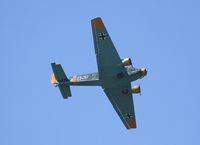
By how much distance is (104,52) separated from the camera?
6719cm

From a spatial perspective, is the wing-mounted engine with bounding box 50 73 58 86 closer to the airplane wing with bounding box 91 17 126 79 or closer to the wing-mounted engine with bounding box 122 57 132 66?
the airplane wing with bounding box 91 17 126 79

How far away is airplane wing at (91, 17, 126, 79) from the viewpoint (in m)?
65.8

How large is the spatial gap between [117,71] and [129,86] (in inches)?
164

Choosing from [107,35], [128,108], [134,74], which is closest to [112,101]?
[128,108]

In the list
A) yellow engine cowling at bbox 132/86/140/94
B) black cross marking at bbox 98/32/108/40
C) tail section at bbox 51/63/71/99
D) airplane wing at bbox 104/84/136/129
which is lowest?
airplane wing at bbox 104/84/136/129

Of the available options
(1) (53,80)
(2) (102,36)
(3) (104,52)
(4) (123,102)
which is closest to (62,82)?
(1) (53,80)

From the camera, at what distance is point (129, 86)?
7194 centimetres

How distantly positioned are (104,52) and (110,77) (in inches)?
145

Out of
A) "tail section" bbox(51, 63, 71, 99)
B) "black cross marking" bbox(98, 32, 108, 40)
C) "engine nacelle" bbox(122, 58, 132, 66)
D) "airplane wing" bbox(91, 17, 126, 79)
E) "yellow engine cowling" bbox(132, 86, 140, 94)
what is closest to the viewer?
"airplane wing" bbox(91, 17, 126, 79)

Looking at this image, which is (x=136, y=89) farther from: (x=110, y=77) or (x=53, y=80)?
(x=53, y=80)

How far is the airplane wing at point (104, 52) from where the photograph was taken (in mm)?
65812

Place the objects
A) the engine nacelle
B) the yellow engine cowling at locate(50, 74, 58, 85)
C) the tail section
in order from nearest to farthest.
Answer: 1. the engine nacelle
2. the tail section
3. the yellow engine cowling at locate(50, 74, 58, 85)

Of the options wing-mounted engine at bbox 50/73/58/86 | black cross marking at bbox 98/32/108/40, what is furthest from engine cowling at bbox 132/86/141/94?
wing-mounted engine at bbox 50/73/58/86

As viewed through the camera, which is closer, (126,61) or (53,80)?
(126,61)
